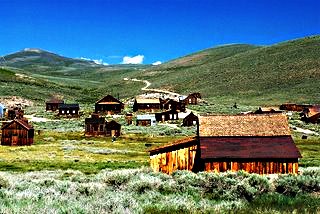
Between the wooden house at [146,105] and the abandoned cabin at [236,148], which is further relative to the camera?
the wooden house at [146,105]

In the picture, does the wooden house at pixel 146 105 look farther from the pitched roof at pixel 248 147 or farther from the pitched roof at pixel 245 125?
the pitched roof at pixel 248 147

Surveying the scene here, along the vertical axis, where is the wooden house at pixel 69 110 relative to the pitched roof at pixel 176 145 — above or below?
above

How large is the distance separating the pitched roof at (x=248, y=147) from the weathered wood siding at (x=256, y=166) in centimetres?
42

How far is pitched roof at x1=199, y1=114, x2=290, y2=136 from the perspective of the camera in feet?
100.0

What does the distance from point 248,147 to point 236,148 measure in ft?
2.58

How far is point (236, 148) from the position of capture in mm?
29828

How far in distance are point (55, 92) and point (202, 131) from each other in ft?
487

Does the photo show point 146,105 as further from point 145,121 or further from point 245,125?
point 245,125

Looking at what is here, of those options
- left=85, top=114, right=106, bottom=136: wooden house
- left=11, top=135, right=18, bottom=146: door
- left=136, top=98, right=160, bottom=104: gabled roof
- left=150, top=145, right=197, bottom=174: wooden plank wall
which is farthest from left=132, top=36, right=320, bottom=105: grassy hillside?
left=150, top=145, right=197, bottom=174: wooden plank wall

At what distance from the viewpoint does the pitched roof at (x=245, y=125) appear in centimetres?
3047

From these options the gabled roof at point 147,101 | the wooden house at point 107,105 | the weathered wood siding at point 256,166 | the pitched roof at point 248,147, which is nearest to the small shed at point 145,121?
the wooden house at point 107,105

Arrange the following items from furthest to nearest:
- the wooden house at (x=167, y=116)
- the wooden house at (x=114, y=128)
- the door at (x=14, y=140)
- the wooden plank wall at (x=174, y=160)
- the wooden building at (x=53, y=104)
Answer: the wooden building at (x=53, y=104), the wooden house at (x=167, y=116), the wooden house at (x=114, y=128), the door at (x=14, y=140), the wooden plank wall at (x=174, y=160)

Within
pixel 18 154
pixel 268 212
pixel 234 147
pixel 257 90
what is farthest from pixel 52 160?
pixel 257 90

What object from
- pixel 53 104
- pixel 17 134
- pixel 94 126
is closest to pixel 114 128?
pixel 94 126
